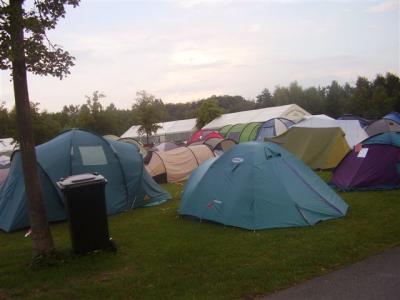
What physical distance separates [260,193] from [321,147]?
8334mm

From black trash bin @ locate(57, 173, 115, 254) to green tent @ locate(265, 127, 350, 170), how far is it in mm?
10159

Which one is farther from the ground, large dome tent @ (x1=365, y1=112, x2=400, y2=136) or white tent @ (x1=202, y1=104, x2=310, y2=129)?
white tent @ (x1=202, y1=104, x2=310, y2=129)

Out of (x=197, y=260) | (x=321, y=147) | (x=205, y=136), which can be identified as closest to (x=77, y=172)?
(x=197, y=260)

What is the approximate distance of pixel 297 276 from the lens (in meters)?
5.33

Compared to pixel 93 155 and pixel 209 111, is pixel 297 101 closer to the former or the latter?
pixel 209 111

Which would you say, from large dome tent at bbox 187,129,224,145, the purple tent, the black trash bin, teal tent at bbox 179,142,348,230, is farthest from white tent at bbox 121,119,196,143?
the black trash bin

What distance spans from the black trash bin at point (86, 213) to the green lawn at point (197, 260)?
0.69 ft

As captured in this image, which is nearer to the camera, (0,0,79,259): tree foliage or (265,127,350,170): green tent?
(0,0,79,259): tree foliage

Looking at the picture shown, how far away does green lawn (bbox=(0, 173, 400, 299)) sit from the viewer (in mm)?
5203

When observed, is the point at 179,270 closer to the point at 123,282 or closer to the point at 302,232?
the point at 123,282

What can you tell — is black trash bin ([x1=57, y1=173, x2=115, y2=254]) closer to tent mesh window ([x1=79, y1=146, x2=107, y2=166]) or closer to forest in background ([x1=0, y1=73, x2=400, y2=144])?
tent mesh window ([x1=79, y1=146, x2=107, y2=166])

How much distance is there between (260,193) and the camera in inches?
314

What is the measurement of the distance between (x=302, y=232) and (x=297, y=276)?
6.67ft

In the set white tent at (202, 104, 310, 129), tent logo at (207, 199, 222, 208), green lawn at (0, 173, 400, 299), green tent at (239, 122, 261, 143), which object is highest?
white tent at (202, 104, 310, 129)
